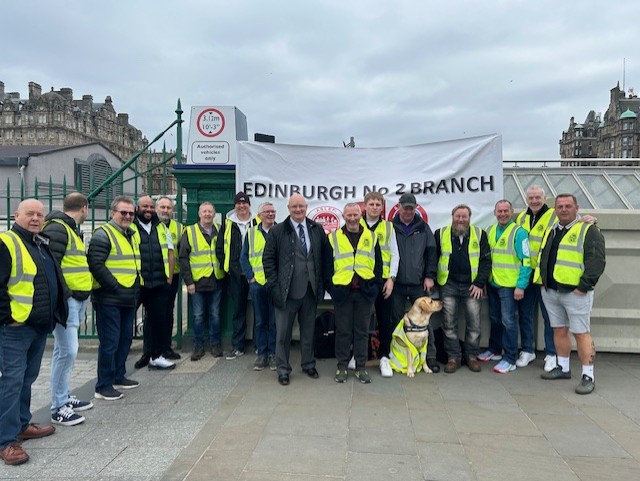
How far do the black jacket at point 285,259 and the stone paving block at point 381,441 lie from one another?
1.64 metres

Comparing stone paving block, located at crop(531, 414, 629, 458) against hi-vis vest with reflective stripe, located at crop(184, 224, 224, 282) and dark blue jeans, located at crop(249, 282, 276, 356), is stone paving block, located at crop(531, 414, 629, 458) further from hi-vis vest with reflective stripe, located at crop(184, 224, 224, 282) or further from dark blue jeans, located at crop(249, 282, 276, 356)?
hi-vis vest with reflective stripe, located at crop(184, 224, 224, 282)

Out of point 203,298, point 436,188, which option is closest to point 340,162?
point 436,188

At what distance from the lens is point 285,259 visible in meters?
4.93

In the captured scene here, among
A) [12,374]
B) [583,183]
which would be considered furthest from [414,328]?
[583,183]

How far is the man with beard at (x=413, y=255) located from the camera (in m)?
5.21

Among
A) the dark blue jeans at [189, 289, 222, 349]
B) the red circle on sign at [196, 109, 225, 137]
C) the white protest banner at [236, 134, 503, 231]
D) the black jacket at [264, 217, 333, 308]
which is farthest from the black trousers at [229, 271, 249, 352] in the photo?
the red circle on sign at [196, 109, 225, 137]

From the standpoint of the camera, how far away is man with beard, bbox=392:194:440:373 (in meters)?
5.21

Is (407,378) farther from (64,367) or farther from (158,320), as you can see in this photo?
(64,367)

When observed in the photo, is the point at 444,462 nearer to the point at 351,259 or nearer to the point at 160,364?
the point at 351,259

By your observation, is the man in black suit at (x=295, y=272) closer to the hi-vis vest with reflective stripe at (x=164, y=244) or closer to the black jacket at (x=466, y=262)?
the hi-vis vest with reflective stripe at (x=164, y=244)

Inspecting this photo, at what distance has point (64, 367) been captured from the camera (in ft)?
13.5

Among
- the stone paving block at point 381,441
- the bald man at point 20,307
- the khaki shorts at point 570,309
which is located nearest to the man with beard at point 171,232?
the bald man at point 20,307

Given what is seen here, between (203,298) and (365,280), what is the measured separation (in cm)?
208

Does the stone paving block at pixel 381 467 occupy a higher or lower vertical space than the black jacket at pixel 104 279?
lower
